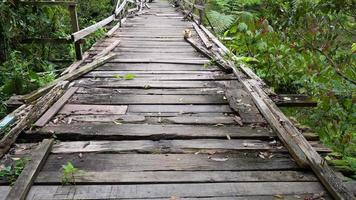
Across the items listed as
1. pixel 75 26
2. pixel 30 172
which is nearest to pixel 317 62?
pixel 75 26

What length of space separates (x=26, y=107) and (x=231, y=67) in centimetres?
292

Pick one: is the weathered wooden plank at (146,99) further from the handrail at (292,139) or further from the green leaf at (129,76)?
the green leaf at (129,76)

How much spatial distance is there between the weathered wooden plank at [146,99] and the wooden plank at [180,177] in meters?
1.48

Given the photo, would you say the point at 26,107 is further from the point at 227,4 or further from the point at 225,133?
the point at 227,4

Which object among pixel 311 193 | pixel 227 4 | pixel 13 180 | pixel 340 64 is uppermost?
pixel 227 4

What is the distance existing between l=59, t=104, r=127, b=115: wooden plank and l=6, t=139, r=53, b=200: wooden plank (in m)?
0.77

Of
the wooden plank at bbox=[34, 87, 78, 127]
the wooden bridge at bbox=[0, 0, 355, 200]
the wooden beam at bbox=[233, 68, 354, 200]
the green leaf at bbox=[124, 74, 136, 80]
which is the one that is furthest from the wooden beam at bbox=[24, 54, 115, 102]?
the wooden beam at bbox=[233, 68, 354, 200]

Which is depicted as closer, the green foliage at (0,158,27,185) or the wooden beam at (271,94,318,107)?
the green foliage at (0,158,27,185)

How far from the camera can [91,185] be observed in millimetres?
2182

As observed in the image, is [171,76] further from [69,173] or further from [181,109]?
[69,173]

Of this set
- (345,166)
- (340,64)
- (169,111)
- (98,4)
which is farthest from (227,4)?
(345,166)

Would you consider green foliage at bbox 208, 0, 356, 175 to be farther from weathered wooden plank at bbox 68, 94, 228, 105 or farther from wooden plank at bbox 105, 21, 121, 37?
wooden plank at bbox 105, 21, 121, 37

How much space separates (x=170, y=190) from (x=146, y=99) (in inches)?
72.4

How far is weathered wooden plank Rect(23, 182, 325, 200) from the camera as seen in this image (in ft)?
6.84
